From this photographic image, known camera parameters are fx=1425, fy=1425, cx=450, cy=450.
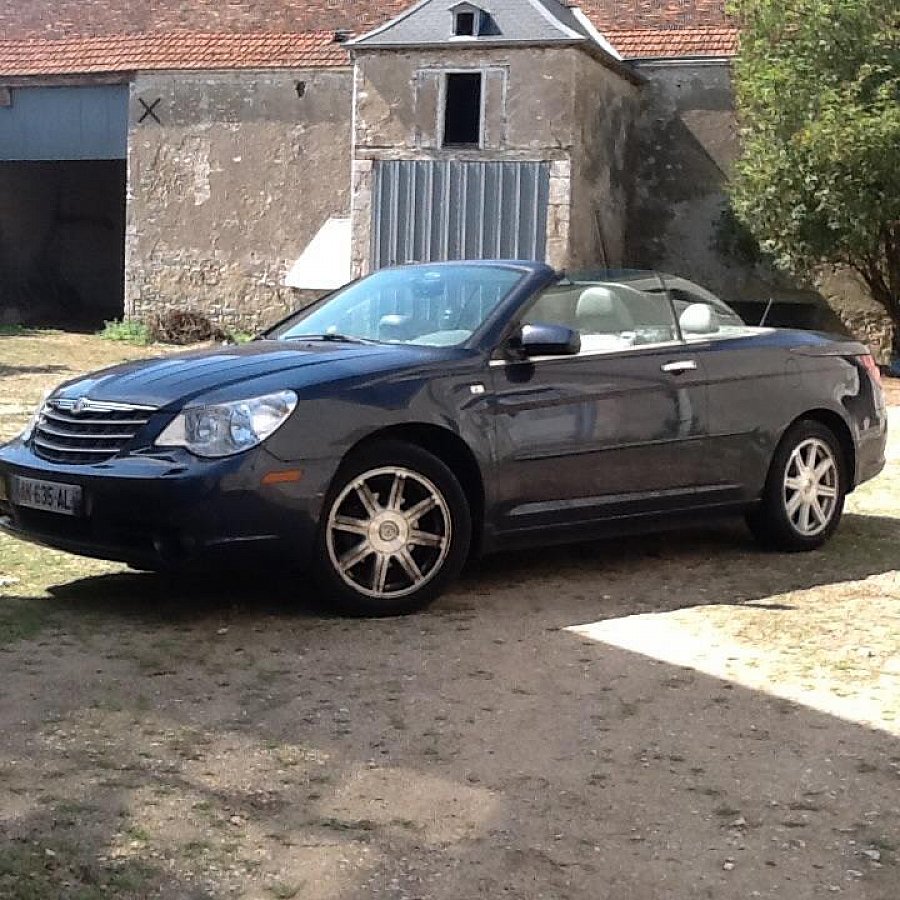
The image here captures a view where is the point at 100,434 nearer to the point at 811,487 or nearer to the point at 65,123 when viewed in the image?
the point at 811,487

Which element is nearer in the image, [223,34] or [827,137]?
[827,137]

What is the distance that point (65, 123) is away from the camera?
3006cm

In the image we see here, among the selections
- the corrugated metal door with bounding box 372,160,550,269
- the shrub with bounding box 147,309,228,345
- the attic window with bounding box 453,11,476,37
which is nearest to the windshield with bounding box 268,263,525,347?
the corrugated metal door with bounding box 372,160,550,269

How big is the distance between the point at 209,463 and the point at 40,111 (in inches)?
1058

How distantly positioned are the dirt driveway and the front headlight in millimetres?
762

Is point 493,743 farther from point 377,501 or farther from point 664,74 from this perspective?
point 664,74

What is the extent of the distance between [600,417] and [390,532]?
1262 mm

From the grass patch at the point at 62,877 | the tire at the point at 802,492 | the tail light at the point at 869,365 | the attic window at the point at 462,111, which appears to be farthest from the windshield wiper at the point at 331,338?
the attic window at the point at 462,111

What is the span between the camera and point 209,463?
220 inches

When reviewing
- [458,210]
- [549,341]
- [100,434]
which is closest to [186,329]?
[458,210]

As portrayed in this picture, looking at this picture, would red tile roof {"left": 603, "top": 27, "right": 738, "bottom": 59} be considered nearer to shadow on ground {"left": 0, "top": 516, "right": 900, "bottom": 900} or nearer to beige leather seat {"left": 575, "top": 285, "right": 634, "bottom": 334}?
beige leather seat {"left": 575, "top": 285, "right": 634, "bottom": 334}

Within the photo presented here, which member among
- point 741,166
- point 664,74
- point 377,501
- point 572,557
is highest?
point 664,74

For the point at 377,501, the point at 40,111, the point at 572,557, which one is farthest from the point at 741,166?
the point at 377,501

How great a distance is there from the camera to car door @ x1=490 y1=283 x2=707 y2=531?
20.8 ft
